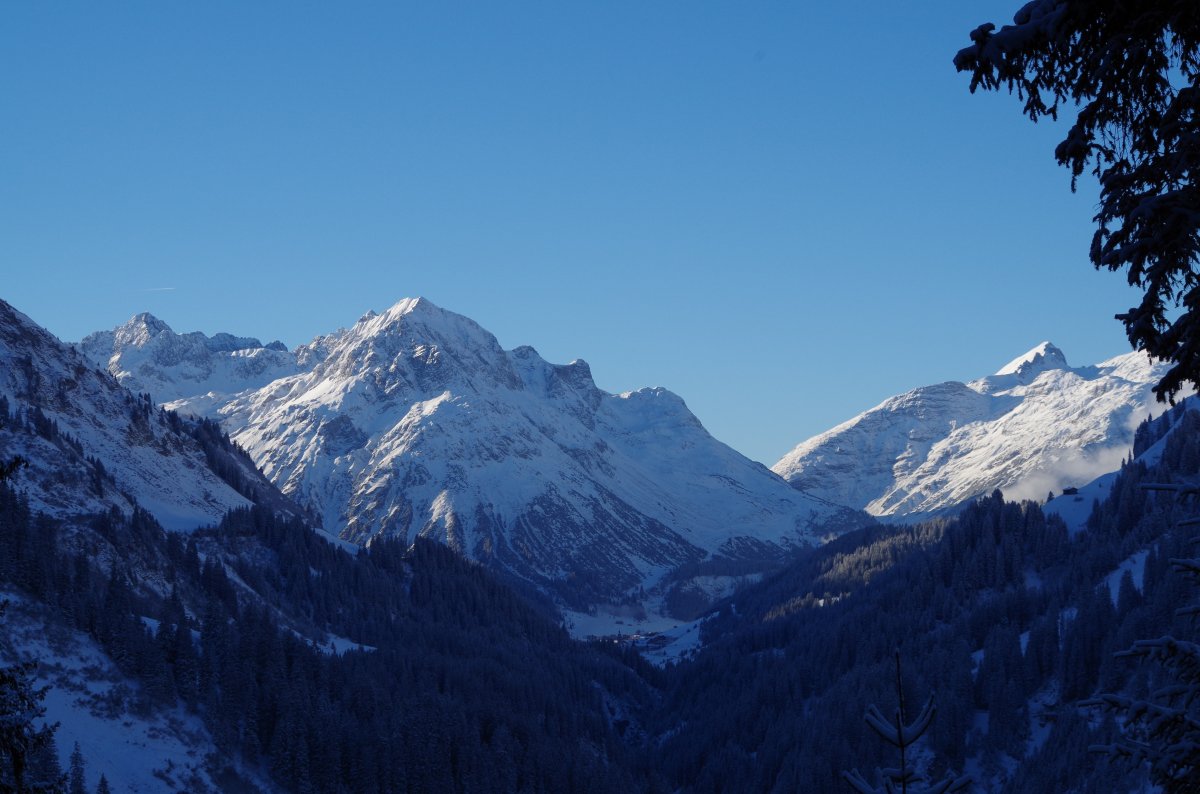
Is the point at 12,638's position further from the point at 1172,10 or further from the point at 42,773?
the point at 1172,10

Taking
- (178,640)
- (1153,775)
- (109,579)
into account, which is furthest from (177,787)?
(1153,775)

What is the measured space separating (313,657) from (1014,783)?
10850 centimetres

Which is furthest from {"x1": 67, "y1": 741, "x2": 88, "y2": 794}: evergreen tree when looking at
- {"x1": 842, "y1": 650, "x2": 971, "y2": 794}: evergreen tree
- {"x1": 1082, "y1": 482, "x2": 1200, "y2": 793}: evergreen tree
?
{"x1": 1082, "y1": 482, "x2": 1200, "y2": 793}: evergreen tree

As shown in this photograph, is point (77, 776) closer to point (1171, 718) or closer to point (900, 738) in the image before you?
point (900, 738)

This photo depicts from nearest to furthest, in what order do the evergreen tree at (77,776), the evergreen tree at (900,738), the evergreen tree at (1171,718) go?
the evergreen tree at (900,738) < the evergreen tree at (1171,718) < the evergreen tree at (77,776)

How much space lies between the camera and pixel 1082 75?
21.4 m

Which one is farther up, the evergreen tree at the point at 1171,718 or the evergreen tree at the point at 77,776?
the evergreen tree at the point at 77,776

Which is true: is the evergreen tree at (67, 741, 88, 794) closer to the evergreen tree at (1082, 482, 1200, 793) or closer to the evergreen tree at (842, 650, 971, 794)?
the evergreen tree at (842, 650, 971, 794)

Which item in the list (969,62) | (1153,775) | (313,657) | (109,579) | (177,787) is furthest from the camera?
(313,657)

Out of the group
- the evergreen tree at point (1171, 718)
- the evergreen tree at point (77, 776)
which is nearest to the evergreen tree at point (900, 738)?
the evergreen tree at point (1171, 718)

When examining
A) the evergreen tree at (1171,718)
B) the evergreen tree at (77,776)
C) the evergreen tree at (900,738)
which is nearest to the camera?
the evergreen tree at (900,738)

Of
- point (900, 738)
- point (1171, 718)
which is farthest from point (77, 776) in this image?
point (1171, 718)

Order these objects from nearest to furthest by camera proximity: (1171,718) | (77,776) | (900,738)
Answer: (1171,718)
(900,738)
(77,776)

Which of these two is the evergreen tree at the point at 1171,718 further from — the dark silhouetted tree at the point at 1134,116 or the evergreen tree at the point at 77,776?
the evergreen tree at the point at 77,776
